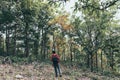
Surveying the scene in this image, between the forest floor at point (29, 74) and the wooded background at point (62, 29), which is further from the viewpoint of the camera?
the wooded background at point (62, 29)

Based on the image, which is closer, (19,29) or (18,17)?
(18,17)

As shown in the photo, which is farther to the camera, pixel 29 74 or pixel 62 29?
pixel 62 29

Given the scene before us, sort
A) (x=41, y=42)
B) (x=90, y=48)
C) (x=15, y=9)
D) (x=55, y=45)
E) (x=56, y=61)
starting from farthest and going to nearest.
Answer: (x=55, y=45)
(x=41, y=42)
(x=15, y=9)
(x=90, y=48)
(x=56, y=61)

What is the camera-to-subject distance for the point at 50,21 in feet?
202

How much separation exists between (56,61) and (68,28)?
127 feet

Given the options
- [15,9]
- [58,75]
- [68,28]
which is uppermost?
[15,9]

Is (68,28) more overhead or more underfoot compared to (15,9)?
more underfoot

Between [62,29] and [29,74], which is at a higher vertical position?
[62,29]

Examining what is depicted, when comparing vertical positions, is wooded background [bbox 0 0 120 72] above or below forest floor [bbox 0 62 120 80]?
above

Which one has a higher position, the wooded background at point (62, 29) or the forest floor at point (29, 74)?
the wooded background at point (62, 29)

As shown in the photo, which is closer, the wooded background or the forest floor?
the forest floor

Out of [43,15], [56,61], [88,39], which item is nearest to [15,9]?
[43,15]

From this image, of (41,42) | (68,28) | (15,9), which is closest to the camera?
(15,9)

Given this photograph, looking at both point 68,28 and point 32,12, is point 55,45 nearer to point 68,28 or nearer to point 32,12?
point 68,28
